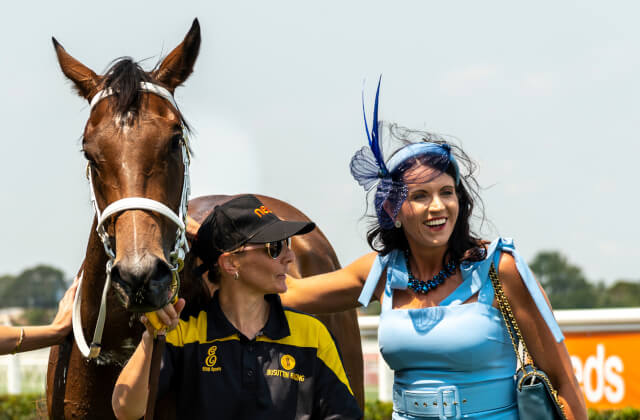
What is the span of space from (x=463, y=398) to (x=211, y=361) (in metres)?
0.94

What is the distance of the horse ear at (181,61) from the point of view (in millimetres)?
3293

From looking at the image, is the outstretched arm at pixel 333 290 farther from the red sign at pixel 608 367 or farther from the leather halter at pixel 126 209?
the red sign at pixel 608 367

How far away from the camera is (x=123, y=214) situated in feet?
8.49

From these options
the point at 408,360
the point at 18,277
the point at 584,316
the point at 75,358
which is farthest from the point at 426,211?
the point at 18,277

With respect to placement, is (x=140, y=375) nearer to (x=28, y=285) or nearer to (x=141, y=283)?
(x=141, y=283)

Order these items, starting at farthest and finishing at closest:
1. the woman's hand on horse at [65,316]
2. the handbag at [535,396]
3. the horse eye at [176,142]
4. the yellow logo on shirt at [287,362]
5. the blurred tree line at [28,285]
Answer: the blurred tree line at [28,285]
the woman's hand on horse at [65,316]
the horse eye at [176,142]
the handbag at [535,396]
the yellow logo on shirt at [287,362]

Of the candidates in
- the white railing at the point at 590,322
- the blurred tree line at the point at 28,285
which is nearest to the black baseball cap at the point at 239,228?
the white railing at the point at 590,322

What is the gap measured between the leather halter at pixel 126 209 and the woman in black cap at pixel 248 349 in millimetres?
112

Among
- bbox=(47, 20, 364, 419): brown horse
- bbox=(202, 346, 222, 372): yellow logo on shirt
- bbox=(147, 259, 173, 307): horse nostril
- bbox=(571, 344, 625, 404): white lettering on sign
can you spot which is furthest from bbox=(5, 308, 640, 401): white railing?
bbox=(147, 259, 173, 307): horse nostril

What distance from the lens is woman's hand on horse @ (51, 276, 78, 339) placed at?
318 cm

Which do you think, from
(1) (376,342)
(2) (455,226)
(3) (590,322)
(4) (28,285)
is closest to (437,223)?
(2) (455,226)

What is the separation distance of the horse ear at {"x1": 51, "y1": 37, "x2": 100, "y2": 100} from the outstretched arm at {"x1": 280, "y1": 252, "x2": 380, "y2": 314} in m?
1.21

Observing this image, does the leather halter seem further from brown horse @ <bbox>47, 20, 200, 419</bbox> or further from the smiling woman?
the smiling woman

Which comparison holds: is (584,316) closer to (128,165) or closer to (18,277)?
(128,165)
